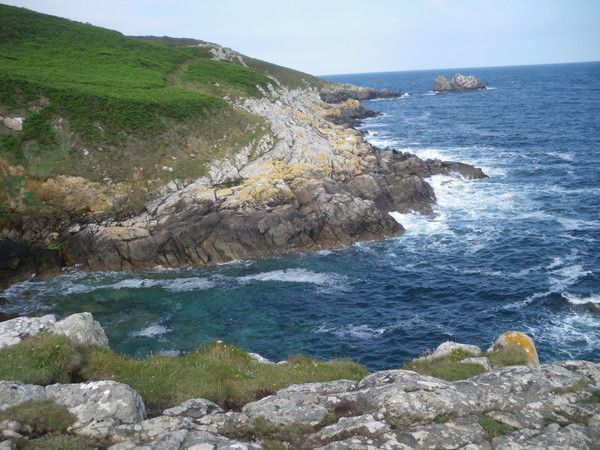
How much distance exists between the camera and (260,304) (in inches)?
1419

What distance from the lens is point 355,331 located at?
105 feet

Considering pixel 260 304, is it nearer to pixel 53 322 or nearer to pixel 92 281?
pixel 92 281

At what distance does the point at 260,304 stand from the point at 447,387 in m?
24.2

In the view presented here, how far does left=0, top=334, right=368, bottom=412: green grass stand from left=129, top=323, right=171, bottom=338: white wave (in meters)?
15.9

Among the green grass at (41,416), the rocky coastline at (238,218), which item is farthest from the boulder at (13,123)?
the green grass at (41,416)

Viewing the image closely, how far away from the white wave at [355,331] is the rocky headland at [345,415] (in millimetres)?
17078

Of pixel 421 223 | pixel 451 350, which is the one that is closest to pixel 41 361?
pixel 451 350

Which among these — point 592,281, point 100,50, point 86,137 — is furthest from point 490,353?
point 100,50

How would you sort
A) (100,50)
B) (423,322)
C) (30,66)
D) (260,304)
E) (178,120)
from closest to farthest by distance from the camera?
(423,322)
(260,304)
(178,120)
(30,66)
(100,50)

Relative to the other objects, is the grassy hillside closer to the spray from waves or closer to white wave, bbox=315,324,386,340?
white wave, bbox=315,324,386,340

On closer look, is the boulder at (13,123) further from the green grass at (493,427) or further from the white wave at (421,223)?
the green grass at (493,427)

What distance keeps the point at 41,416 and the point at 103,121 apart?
5036 cm

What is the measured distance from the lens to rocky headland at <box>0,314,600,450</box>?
10.8 meters

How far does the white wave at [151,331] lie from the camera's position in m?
31.9
